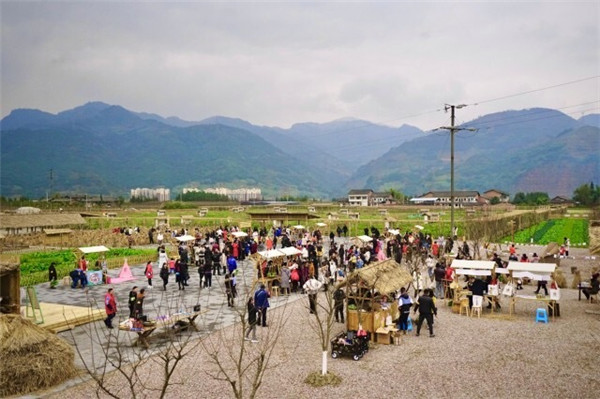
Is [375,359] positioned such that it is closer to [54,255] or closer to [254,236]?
[254,236]

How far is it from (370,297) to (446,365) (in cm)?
338

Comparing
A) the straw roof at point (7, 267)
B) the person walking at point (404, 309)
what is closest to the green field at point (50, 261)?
the straw roof at point (7, 267)

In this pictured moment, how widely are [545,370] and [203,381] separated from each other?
8.24 m

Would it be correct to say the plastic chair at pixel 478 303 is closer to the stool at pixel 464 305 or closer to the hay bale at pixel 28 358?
the stool at pixel 464 305

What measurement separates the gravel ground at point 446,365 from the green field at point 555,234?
29097mm

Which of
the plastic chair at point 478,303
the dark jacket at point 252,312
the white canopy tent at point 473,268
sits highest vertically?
the white canopy tent at point 473,268

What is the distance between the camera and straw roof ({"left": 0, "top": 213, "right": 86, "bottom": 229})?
131 ft

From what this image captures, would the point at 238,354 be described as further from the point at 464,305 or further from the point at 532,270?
the point at 532,270

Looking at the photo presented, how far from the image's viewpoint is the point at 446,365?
12.0 m

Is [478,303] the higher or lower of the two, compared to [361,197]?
lower

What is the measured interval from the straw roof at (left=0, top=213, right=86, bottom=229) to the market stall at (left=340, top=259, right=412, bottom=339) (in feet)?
115

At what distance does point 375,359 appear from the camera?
12641 millimetres

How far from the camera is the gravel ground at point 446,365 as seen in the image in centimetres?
1046

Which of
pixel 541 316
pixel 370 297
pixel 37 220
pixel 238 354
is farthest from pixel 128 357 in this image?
pixel 37 220
